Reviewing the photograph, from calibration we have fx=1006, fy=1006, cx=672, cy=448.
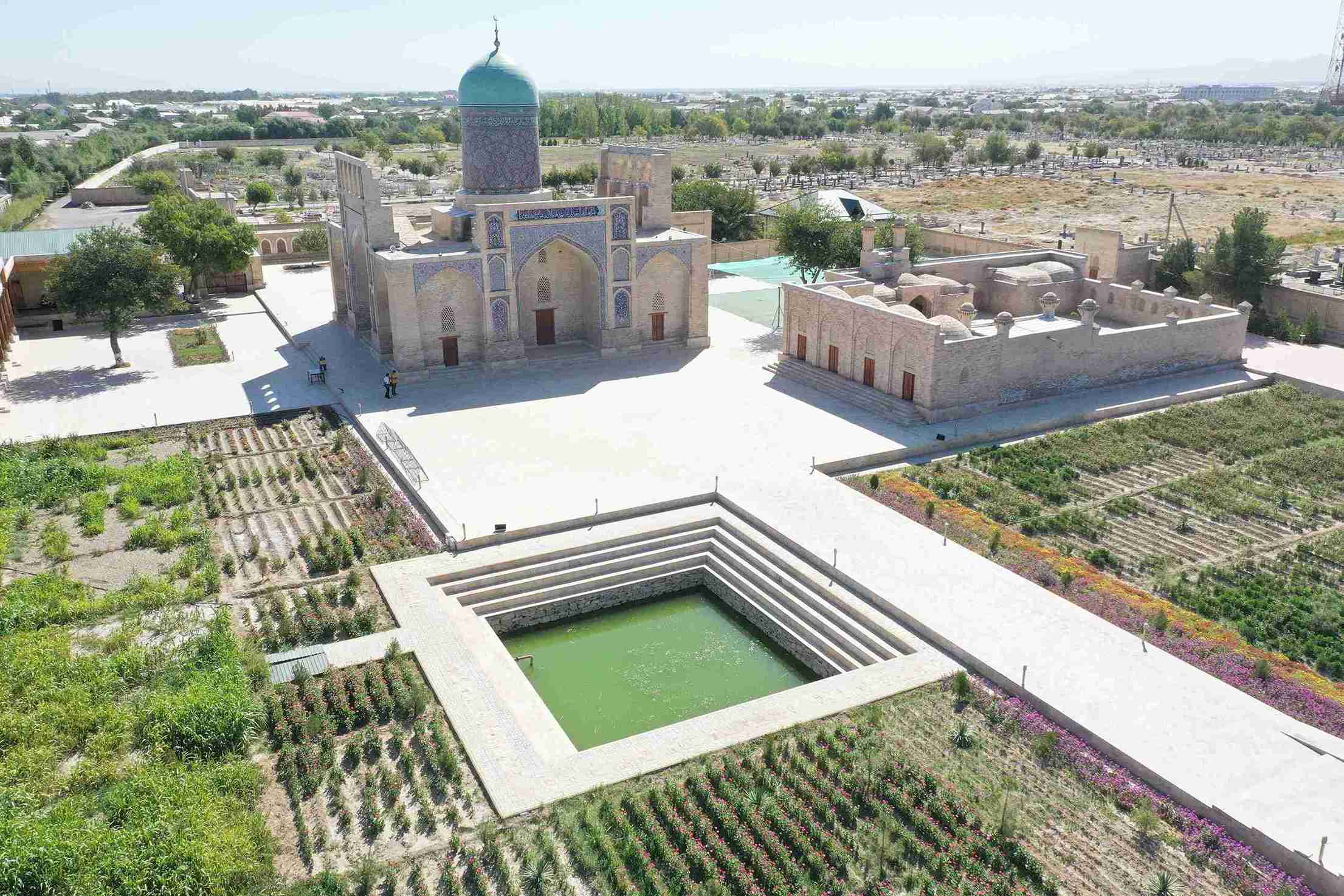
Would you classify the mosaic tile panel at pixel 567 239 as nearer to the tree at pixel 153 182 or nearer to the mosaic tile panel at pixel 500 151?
A: the mosaic tile panel at pixel 500 151

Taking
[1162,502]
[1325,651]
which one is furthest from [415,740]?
[1162,502]

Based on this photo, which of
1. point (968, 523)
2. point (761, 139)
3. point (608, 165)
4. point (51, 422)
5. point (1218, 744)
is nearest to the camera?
point (1218, 744)

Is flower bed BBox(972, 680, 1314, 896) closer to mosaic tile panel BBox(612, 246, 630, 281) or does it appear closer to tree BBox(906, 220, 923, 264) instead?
mosaic tile panel BBox(612, 246, 630, 281)

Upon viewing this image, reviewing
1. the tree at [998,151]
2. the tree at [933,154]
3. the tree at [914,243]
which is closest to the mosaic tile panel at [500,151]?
the tree at [914,243]

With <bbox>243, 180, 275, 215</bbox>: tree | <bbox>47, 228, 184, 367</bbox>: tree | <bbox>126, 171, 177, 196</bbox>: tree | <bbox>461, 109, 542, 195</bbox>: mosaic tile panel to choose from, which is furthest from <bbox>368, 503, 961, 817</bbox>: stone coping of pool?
<bbox>243, 180, 275, 215</bbox>: tree

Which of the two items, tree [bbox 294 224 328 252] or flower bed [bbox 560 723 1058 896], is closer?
flower bed [bbox 560 723 1058 896]

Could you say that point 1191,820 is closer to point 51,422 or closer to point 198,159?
point 51,422
